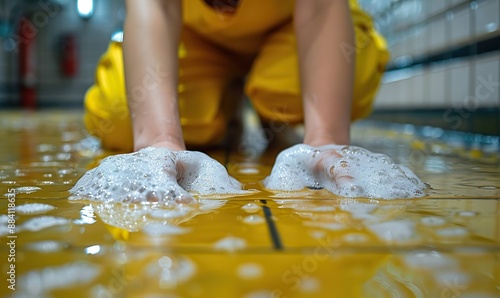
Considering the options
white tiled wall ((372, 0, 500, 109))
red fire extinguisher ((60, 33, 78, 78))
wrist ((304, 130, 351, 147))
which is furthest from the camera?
red fire extinguisher ((60, 33, 78, 78))

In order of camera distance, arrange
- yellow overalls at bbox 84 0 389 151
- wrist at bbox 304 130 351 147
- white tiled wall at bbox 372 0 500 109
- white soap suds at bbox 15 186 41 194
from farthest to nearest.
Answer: white tiled wall at bbox 372 0 500 109, yellow overalls at bbox 84 0 389 151, wrist at bbox 304 130 351 147, white soap suds at bbox 15 186 41 194

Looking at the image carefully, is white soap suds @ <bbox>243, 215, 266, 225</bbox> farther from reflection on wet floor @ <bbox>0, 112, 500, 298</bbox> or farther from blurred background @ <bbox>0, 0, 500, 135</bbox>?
blurred background @ <bbox>0, 0, 500, 135</bbox>

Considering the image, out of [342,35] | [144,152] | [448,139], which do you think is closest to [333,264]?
[144,152]

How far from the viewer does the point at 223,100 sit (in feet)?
4.53

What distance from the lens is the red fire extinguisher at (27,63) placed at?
532 centimetres

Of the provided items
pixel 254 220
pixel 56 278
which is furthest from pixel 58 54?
pixel 56 278

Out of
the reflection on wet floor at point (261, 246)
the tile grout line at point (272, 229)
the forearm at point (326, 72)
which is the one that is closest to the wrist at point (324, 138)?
the forearm at point (326, 72)

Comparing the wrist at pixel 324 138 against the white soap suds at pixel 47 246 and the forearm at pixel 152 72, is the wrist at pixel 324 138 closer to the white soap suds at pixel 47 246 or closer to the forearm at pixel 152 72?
the forearm at pixel 152 72

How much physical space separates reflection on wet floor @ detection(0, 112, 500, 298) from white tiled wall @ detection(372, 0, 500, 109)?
75 centimetres

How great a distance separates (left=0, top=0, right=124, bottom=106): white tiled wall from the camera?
5.34 m

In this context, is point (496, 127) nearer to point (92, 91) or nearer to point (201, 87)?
point (201, 87)

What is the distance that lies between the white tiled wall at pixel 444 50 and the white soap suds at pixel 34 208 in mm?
1116

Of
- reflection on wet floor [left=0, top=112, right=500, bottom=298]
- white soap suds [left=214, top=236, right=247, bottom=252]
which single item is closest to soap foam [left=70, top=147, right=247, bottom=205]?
reflection on wet floor [left=0, top=112, right=500, bottom=298]

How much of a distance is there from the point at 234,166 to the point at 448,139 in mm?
880
